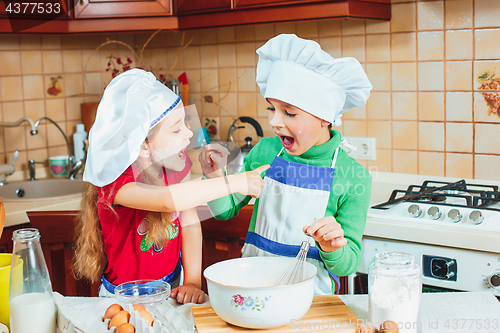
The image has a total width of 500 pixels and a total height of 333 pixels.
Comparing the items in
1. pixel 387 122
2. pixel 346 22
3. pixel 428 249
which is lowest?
pixel 428 249

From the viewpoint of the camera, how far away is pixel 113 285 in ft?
3.53

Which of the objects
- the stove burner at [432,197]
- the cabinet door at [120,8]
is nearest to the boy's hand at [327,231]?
the stove burner at [432,197]

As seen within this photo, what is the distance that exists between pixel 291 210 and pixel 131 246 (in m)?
0.36

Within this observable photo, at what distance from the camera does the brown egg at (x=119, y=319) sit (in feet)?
2.30

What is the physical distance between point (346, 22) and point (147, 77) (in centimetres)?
110

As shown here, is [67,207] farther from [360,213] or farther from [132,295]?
[360,213]

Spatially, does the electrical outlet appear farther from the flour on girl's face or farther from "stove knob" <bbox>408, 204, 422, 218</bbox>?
the flour on girl's face

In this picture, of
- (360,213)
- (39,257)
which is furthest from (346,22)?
(39,257)

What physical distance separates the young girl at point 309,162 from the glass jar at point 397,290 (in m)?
0.21

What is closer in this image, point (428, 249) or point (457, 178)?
point (428, 249)

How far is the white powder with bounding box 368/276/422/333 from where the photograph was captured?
70cm

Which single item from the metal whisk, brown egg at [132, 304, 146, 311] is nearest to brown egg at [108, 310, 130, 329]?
brown egg at [132, 304, 146, 311]

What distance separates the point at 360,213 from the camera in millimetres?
1019

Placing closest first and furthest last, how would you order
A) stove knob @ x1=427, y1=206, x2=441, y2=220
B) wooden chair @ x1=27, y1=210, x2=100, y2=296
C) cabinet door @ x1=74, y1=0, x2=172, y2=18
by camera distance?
stove knob @ x1=427, y1=206, x2=441, y2=220, wooden chair @ x1=27, y1=210, x2=100, y2=296, cabinet door @ x1=74, y1=0, x2=172, y2=18
